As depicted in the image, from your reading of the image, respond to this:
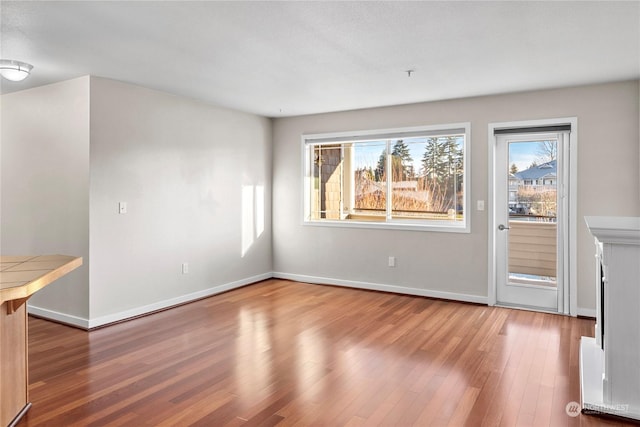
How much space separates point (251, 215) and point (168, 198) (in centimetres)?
150

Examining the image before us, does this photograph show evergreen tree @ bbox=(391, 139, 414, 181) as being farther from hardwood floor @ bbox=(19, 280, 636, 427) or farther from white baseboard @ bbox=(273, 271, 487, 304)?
hardwood floor @ bbox=(19, 280, 636, 427)

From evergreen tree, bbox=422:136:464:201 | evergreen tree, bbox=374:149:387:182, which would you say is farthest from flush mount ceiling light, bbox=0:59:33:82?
evergreen tree, bbox=422:136:464:201

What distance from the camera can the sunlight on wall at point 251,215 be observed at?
19.9ft

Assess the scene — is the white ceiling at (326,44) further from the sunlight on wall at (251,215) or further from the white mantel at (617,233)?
the sunlight on wall at (251,215)

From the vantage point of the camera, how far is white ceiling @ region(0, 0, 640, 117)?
8.64 feet

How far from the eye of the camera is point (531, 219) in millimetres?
4863

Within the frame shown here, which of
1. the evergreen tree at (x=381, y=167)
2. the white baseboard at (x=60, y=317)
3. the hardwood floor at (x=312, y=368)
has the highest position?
the evergreen tree at (x=381, y=167)

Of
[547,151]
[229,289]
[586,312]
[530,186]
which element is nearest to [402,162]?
[530,186]

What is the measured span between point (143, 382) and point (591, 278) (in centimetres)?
437

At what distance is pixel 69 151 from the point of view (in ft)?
14.0

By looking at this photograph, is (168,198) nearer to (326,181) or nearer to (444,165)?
(326,181)

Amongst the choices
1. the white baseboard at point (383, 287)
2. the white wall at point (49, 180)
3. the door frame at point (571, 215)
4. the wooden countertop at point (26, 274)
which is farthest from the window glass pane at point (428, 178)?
the wooden countertop at point (26, 274)

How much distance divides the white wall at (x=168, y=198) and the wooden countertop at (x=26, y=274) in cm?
148

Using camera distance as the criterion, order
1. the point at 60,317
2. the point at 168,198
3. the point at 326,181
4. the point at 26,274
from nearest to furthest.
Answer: the point at 26,274
the point at 60,317
the point at 168,198
the point at 326,181
